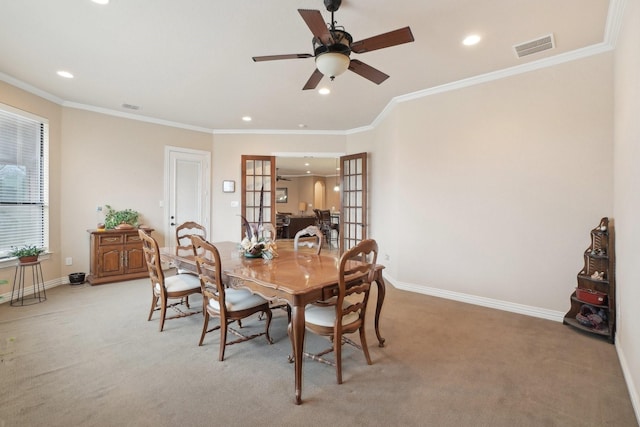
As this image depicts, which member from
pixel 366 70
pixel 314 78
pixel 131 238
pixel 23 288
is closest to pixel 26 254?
pixel 23 288

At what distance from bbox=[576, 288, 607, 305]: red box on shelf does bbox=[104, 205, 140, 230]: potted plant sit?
236 inches

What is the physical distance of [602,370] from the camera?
7.63ft

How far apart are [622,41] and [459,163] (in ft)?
5.89

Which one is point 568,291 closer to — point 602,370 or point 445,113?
point 602,370

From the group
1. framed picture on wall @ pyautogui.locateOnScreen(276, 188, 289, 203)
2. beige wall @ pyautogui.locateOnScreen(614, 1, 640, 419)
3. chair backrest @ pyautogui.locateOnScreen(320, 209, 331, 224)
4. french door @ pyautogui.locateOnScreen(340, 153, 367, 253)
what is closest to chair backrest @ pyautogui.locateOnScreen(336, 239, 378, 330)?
beige wall @ pyautogui.locateOnScreen(614, 1, 640, 419)

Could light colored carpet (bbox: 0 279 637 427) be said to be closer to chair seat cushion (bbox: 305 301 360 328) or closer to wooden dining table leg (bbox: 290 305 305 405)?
wooden dining table leg (bbox: 290 305 305 405)

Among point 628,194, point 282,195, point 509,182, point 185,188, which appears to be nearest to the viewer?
point 628,194

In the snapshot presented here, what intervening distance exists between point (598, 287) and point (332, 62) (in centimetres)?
327

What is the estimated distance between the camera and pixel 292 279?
218 cm

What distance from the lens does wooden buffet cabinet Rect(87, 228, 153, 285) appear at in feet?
15.0

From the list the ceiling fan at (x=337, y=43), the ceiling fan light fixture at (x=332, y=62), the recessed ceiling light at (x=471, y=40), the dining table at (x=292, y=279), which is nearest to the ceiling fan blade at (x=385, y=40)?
the ceiling fan at (x=337, y=43)

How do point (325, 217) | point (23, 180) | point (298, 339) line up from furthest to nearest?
point (325, 217), point (23, 180), point (298, 339)

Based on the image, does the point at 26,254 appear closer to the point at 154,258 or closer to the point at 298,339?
the point at 154,258

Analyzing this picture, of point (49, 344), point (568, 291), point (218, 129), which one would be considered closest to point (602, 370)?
point (568, 291)
